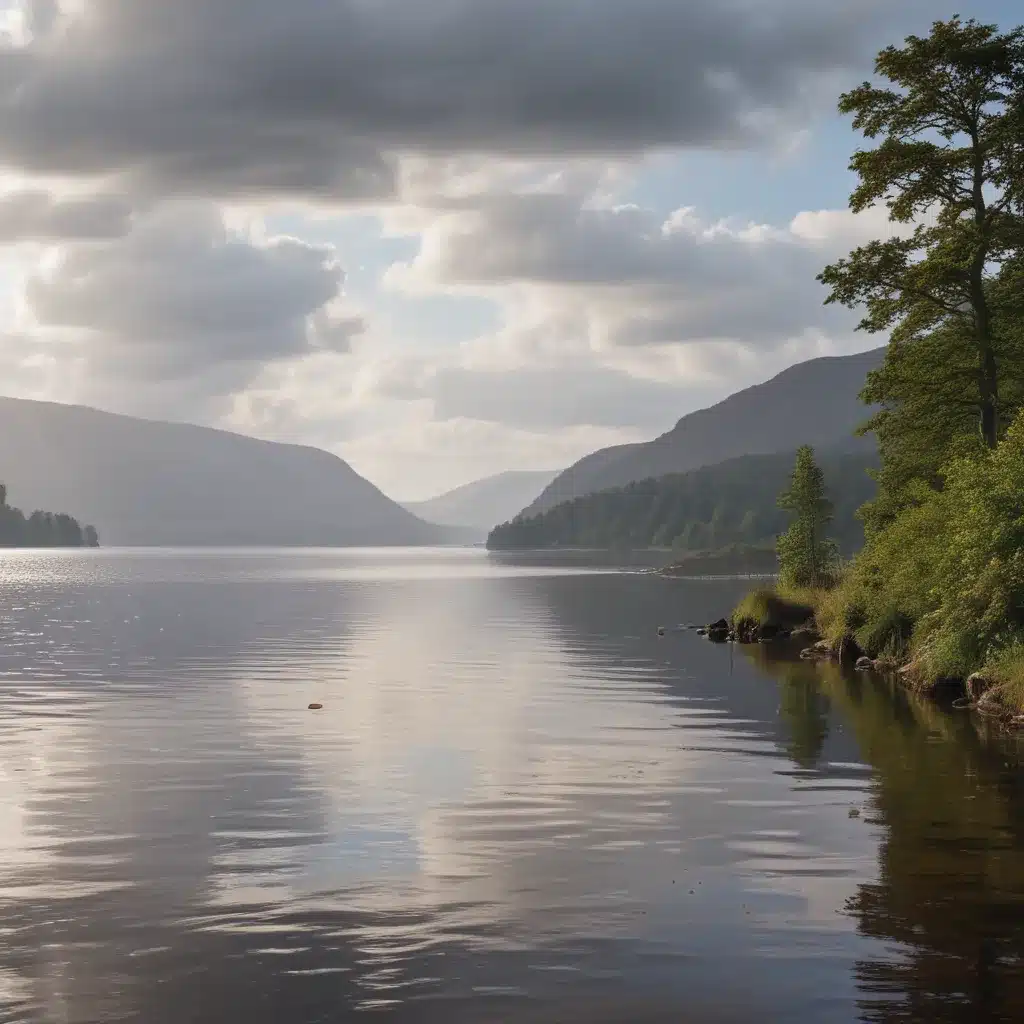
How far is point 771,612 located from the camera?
77.0 meters

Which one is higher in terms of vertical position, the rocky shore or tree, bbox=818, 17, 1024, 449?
tree, bbox=818, 17, 1024, 449

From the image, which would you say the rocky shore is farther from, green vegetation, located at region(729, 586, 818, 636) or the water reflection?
the water reflection

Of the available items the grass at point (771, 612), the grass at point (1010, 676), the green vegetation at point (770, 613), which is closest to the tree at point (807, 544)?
the grass at point (771, 612)

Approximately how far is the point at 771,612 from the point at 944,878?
191 ft

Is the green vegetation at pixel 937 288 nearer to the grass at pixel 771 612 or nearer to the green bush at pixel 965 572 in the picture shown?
the green bush at pixel 965 572

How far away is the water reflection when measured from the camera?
1441cm

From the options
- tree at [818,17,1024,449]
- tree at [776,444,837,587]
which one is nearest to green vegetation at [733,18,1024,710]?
tree at [818,17,1024,449]

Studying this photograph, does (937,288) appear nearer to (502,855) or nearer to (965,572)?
(965,572)

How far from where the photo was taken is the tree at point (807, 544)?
89.3 m

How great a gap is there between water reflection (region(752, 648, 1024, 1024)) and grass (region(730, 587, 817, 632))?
3935 cm

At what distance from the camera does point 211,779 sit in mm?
27953

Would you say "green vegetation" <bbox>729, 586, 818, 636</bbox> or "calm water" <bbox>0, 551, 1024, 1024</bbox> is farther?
"green vegetation" <bbox>729, 586, 818, 636</bbox>

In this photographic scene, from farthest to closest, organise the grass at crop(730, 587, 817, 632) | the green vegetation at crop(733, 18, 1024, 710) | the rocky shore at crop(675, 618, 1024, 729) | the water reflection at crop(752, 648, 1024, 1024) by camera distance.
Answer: the grass at crop(730, 587, 817, 632), the green vegetation at crop(733, 18, 1024, 710), the rocky shore at crop(675, 618, 1024, 729), the water reflection at crop(752, 648, 1024, 1024)

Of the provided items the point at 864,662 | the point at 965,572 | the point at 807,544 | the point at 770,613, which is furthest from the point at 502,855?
the point at 807,544
